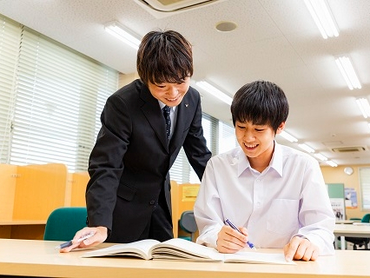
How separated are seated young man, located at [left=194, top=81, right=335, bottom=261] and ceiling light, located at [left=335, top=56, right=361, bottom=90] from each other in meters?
3.14

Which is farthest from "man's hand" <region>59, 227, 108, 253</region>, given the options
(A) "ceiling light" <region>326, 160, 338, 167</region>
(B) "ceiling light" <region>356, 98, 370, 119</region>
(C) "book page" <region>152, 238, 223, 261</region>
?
(A) "ceiling light" <region>326, 160, 338, 167</region>

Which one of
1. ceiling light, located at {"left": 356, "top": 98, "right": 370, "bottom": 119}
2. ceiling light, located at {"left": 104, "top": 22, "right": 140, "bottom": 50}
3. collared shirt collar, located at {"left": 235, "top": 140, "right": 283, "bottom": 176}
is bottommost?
collared shirt collar, located at {"left": 235, "top": 140, "right": 283, "bottom": 176}

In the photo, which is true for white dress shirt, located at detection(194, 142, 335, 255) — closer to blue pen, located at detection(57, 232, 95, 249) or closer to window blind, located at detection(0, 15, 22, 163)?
blue pen, located at detection(57, 232, 95, 249)

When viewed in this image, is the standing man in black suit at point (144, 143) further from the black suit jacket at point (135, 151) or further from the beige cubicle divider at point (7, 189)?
the beige cubicle divider at point (7, 189)

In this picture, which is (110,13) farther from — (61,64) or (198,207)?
(198,207)

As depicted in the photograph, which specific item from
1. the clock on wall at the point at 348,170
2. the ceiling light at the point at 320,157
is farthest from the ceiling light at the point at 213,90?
the clock on wall at the point at 348,170

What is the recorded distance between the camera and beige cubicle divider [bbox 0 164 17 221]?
10.3ft

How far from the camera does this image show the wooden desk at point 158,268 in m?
0.67

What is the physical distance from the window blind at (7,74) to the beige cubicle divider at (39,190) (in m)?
0.33

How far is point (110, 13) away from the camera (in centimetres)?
328

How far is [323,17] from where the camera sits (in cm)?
318

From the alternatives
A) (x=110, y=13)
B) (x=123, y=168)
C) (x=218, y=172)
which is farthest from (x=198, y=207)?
(x=110, y=13)

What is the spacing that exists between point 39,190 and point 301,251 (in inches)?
108

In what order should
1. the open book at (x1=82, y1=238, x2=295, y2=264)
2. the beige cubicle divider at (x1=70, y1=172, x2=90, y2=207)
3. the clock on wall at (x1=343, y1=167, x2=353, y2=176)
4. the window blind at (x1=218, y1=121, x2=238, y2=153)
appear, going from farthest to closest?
the clock on wall at (x1=343, y1=167, x2=353, y2=176), the window blind at (x1=218, y1=121, x2=238, y2=153), the beige cubicle divider at (x1=70, y1=172, x2=90, y2=207), the open book at (x1=82, y1=238, x2=295, y2=264)
